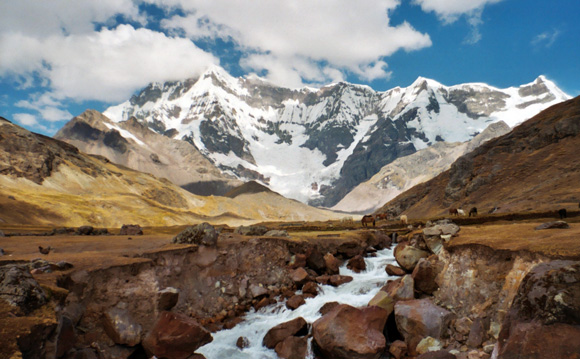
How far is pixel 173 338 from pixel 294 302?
8691 millimetres

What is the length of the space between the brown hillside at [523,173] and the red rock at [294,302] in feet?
162

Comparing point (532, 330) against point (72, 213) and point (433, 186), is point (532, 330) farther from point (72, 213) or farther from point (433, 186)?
point (433, 186)

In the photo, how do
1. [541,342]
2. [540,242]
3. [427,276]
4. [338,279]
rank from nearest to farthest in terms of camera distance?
[541,342], [540,242], [427,276], [338,279]

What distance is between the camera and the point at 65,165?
152125 millimetres

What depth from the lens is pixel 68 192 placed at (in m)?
138

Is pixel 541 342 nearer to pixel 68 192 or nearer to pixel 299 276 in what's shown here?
pixel 299 276

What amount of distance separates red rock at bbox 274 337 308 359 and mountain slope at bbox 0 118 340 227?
90122 mm

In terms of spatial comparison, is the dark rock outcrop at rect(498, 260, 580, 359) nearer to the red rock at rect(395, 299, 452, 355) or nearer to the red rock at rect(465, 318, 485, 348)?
the red rock at rect(465, 318, 485, 348)

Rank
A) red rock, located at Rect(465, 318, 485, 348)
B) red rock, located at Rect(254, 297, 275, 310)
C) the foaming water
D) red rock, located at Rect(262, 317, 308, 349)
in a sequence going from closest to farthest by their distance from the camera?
1. red rock, located at Rect(465, 318, 485, 348)
2. the foaming water
3. red rock, located at Rect(262, 317, 308, 349)
4. red rock, located at Rect(254, 297, 275, 310)

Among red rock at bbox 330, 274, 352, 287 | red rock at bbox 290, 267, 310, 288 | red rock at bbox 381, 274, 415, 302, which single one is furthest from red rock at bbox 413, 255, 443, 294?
red rock at bbox 290, 267, 310, 288

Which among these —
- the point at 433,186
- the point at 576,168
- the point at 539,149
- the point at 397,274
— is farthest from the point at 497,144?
the point at 397,274

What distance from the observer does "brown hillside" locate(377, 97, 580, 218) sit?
6131 cm

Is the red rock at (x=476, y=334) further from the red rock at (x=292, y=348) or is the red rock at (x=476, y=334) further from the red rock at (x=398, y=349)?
the red rock at (x=292, y=348)

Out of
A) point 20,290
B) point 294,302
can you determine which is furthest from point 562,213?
point 20,290
